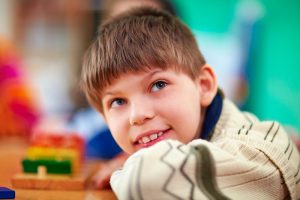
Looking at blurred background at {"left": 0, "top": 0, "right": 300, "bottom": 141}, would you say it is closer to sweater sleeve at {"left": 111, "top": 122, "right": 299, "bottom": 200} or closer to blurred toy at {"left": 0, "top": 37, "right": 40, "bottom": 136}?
blurred toy at {"left": 0, "top": 37, "right": 40, "bottom": 136}

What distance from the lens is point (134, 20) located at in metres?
0.87

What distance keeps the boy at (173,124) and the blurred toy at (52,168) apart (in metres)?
0.11

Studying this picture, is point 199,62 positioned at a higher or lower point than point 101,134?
higher

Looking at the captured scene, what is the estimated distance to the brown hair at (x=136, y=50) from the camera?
30.5 inches

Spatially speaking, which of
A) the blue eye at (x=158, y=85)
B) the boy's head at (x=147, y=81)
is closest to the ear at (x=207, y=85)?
the boy's head at (x=147, y=81)

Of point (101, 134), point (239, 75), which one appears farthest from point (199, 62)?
point (239, 75)

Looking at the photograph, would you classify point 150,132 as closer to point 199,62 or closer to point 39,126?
point 199,62

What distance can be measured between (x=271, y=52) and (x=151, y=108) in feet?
7.13

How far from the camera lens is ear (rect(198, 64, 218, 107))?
33.9 inches

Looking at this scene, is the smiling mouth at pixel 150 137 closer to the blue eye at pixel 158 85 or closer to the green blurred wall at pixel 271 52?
the blue eye at pixel 158 85

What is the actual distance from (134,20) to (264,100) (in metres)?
2.03

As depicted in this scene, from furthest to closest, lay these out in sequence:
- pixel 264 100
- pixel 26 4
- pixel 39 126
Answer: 1. pixel 26 4
2. pixel 264 100
3. pixel 39 126

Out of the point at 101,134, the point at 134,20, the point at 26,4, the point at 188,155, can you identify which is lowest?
the point at 101,134

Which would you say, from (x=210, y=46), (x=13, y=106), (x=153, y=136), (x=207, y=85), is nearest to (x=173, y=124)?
(x=153, y=136)
